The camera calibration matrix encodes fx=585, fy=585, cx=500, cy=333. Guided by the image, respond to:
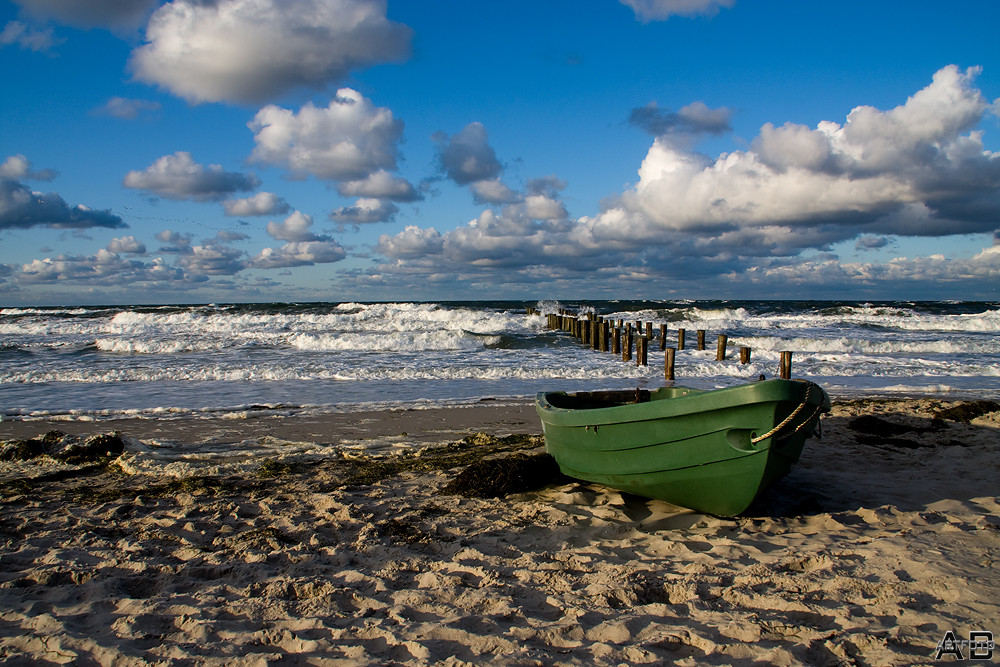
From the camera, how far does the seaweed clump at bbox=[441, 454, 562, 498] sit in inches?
225

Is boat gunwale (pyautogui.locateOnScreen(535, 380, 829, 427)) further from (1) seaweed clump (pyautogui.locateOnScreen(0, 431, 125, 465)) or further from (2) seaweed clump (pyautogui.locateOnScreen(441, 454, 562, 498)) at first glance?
(1) seaweed clump (pyautogui.locateOnScreen(0, 431, 125, 465))

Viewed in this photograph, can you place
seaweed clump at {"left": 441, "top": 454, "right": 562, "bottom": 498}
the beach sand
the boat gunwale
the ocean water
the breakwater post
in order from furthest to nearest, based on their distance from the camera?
1. the breakwater post
2. the ocean water
3. seaweed clump at {"left": 441, "top": 454, "right": 562, "bottom": 498}
4. the boat gunwale
5. the beach sand

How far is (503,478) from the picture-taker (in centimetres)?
580

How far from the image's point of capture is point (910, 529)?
4.61 metres

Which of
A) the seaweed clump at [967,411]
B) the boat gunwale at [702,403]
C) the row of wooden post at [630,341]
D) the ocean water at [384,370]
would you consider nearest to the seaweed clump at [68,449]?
the ocean water at [384,370]

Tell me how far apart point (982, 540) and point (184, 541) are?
6.01 metres

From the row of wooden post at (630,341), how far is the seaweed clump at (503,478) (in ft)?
21.3

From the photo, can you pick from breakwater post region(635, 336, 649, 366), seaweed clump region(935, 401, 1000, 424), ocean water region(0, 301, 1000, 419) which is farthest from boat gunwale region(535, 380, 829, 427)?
breakwater post region(635, 336, 649, 366)

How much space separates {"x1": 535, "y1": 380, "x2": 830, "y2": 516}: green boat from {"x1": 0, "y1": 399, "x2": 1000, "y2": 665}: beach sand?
294 mm

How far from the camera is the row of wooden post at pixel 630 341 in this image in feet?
49.0

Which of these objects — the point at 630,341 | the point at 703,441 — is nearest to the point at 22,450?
the point at 703,441

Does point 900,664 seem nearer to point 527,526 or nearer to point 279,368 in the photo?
point 527,526

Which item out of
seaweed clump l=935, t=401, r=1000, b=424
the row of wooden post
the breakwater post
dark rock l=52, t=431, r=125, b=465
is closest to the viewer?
dark rock l=52, t=431, r=125, b=465

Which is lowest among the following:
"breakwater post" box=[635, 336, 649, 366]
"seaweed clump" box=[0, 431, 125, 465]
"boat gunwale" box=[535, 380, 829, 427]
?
"seaweed clump" box=[0, 431, 125, 465]
